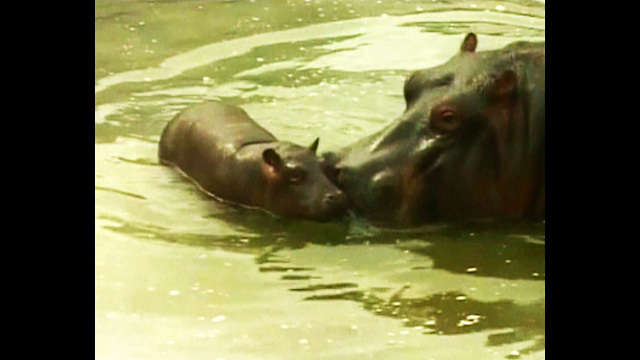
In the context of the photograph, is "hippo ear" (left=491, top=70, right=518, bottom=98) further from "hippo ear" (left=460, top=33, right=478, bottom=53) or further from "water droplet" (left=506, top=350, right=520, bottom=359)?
"water droplet" (left=506, top=350, right=520, bottom=359)

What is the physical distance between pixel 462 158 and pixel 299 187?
55 centimetres

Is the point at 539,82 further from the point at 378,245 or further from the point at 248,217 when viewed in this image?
the point at 248,217

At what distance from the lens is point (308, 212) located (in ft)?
11.3

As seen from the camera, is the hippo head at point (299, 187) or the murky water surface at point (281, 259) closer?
the murky water surface at point (281, 259)

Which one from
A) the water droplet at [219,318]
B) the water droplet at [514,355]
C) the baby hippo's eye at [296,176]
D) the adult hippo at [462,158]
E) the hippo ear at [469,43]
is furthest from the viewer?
the hippo ear at [469,43]

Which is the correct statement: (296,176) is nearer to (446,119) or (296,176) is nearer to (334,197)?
(334,197)

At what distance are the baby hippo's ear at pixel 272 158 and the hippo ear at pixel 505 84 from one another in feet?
2.38

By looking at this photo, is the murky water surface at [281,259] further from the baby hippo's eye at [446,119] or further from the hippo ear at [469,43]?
the hippo ear at [469,43]

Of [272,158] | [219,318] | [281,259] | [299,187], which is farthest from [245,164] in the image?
[219,318]

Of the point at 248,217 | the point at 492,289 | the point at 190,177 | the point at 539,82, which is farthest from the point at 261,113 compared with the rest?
the point at 492,289

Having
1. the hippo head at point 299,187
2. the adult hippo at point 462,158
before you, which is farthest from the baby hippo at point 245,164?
the adult hippo at point 462,158

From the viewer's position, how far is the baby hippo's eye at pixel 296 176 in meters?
3.49

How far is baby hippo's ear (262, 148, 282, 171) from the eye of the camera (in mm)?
3530

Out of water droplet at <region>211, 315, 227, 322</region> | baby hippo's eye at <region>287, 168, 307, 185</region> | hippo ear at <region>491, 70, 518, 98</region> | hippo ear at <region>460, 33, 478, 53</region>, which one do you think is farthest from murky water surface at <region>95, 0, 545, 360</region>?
hippo ear at <region>460, 33, 478, 53</region>
